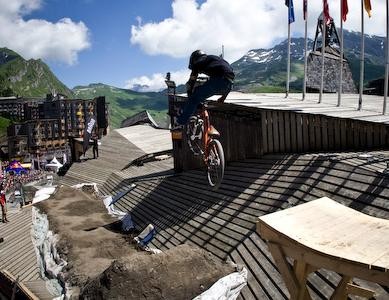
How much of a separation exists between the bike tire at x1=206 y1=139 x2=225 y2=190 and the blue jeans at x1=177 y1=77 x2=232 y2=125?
952 millimetres

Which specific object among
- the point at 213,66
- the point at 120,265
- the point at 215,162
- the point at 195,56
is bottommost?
the point at 120,265

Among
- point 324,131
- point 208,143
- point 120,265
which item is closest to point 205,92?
point 208,143

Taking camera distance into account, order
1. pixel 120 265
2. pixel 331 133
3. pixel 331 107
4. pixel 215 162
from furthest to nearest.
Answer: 1. pixel 331 107
2. pixel 331 133
3. pixel 215 162
4. pixel 120 265

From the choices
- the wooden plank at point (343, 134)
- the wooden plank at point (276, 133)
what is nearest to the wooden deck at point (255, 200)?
the wooden plank at point (276, 133)

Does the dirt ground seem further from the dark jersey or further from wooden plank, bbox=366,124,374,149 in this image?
wooden plank, bbox=366,124,374,149

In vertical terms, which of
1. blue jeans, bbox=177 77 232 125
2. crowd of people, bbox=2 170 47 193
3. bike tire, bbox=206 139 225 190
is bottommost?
crowd of people, bbox=2 170 47 193

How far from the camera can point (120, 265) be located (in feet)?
24.9

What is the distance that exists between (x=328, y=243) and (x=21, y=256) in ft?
47.7

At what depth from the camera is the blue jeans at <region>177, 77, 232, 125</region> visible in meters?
8.54

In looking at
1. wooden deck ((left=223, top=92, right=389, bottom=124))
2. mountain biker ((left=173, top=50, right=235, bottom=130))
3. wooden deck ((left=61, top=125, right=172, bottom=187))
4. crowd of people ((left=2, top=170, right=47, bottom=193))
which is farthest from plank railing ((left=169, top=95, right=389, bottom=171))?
crowd of people ((left=2, top=170, right=47, bottom=193))

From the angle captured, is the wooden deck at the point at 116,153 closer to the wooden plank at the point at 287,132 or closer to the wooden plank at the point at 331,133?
the wooden plank at the point at 287,132

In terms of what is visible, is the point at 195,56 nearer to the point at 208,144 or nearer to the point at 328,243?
the point at 208,144

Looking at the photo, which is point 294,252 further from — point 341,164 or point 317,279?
point 341,164

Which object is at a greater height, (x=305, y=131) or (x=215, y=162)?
(x=305, y=131)
